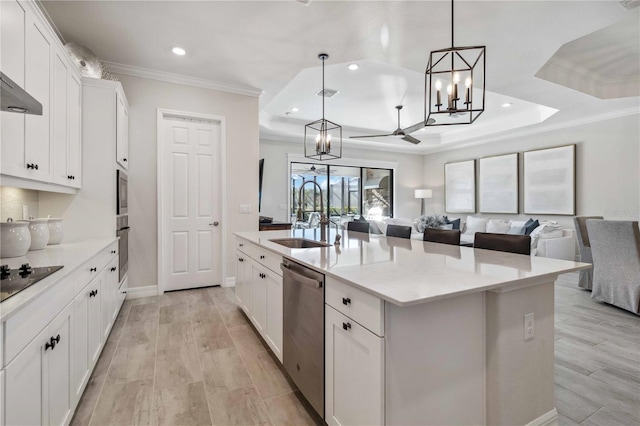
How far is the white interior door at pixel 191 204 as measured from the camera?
3.93 meters

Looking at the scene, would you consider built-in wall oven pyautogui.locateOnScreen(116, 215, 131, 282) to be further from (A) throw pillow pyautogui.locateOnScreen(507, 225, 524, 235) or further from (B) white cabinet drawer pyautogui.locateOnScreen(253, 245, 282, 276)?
(A) throw pillow pyautogui.locateOnScreen(507, 225, 524, 235)

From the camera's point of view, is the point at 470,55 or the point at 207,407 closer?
the point at 207,407

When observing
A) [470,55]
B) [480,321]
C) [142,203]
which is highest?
[470,55]

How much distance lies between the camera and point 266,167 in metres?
6.95

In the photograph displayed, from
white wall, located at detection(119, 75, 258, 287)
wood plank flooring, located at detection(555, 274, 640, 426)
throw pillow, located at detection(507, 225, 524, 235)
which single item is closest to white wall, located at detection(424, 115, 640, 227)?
throw pillow, located at detection(507, 225, 524, 235)

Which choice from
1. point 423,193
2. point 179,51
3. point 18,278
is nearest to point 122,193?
point 179,51

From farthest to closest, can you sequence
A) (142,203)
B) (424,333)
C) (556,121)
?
1. (556,121)
2. (142,203)
3. (424,333)

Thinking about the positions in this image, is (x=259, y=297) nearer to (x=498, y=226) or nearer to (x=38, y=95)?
(x=38, y=95)

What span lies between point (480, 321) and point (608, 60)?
183 inches

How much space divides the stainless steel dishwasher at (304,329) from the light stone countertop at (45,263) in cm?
111

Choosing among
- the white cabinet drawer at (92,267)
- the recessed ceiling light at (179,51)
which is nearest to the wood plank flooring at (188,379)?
the white cabinet drawer at (92,267)

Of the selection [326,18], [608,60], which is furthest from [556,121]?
[326,18]

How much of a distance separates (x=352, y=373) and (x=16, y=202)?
9.08 ft

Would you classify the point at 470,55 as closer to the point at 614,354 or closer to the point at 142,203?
the point at 614,354
